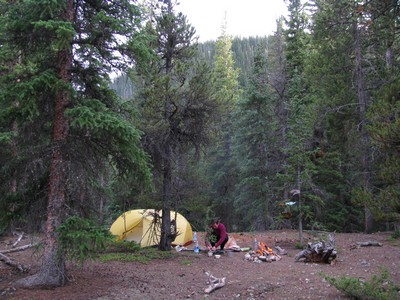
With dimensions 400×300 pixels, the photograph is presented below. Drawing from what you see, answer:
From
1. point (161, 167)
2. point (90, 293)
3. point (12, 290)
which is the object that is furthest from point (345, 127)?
point (12, 290)

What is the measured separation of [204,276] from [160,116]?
5.07 m

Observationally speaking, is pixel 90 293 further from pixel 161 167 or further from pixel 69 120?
pixel 161 167

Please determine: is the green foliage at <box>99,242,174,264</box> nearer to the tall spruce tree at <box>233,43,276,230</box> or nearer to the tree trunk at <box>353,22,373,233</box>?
the tree trunk at <box>353,22,373,233</box>

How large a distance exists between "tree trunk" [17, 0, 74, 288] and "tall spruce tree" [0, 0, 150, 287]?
18mm

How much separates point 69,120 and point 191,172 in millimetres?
11846

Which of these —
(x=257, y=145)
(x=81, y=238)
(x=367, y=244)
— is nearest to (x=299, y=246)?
(x=367, y=244)

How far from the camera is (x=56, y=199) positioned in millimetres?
6941

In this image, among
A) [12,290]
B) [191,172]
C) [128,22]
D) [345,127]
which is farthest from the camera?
[191,172]

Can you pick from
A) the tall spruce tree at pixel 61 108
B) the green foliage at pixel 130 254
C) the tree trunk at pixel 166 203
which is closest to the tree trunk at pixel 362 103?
the tree trunk at pixel 166 203

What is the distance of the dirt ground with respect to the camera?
6.95m

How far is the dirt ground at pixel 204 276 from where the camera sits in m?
6.95

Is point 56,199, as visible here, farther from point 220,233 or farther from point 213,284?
point 220,233

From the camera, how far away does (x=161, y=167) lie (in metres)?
11.9

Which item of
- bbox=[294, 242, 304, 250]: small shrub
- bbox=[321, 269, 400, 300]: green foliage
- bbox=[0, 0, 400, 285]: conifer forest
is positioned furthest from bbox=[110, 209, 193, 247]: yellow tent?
bbox=[321, 269, 400, 300]: green foliage
